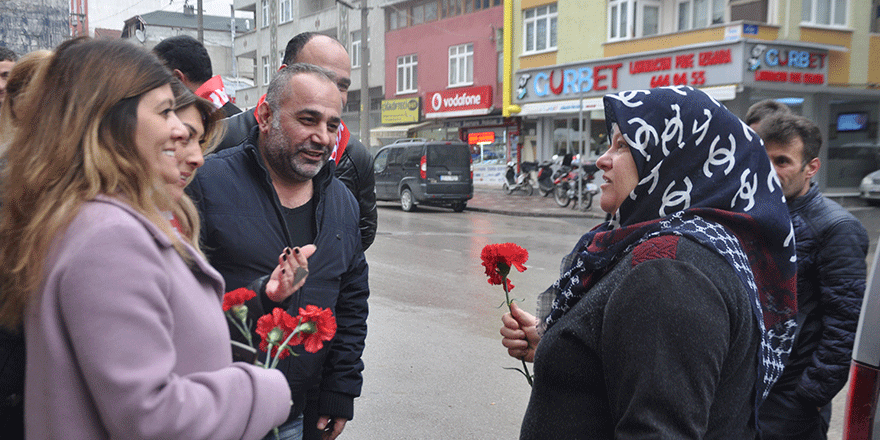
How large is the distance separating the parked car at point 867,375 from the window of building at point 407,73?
99.4 feet

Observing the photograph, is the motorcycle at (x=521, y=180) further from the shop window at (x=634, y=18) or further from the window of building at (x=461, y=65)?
the window of building at (x=461, y=65)

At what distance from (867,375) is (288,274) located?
1755 millimetres

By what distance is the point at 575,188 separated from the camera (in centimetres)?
1953

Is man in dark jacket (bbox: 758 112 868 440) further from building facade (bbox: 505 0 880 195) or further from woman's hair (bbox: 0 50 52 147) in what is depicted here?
building facade (bbox: 505 0 880 195)

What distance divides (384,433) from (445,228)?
438 inches

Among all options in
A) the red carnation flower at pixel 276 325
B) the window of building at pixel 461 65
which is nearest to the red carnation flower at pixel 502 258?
→ the red carnation flower at pixel 276 325

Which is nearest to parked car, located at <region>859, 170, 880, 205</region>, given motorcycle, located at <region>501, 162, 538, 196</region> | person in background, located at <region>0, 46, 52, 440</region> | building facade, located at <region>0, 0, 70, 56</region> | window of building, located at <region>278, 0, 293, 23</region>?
motorcycle, located at <region>501, 162, 538, 196</region>

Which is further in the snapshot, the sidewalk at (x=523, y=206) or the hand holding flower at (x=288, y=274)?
the sidewalk at (x=523, y=206)

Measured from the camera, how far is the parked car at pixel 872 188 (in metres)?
19.2

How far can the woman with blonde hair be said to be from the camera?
124 centimetres

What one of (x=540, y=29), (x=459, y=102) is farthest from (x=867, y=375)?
(x=459, y=102)

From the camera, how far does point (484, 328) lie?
665 centimetres

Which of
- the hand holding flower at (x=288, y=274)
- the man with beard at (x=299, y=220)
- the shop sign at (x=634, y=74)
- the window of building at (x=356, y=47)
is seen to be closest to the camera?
the hand holding flower at (x=288, y=274)

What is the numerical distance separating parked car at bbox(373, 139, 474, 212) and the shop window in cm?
775
